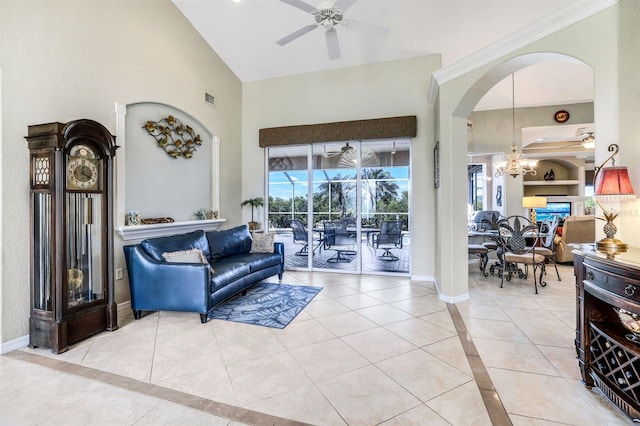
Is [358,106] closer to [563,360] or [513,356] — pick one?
[513,356]

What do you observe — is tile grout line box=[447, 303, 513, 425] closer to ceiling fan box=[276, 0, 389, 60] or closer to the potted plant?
ceiling fan box=[276, 0, 389, 60]

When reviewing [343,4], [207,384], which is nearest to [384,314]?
[207,384]

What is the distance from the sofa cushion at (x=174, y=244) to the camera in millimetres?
3426

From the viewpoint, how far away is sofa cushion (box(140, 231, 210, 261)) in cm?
343

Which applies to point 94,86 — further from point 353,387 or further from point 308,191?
point 353,387

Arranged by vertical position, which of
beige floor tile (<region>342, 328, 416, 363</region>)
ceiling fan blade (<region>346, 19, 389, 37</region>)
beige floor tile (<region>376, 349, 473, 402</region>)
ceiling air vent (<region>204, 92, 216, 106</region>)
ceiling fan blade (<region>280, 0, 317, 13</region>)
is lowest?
beige floor tile (<region>376, 349, 473, 402</region>)

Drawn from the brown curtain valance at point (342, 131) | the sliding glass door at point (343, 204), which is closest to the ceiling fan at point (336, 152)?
the sliding glass door at point (343, 204)

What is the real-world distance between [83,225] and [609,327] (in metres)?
4.33

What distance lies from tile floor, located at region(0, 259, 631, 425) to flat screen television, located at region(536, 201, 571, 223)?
19.8 feet

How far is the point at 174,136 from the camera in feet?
14.5

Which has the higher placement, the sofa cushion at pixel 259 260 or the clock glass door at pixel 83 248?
the clock glass door at pixel 83 248

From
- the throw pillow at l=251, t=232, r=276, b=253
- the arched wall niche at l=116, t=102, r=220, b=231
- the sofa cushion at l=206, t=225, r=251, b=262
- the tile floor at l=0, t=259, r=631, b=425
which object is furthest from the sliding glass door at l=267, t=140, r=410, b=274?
the tile floor at l=0, t=259, r=631, b=425

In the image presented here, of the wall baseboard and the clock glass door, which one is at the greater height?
the clock glass door

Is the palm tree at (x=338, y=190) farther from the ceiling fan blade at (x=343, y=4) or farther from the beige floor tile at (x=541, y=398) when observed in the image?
the beige floor tile at (x=541, y=398)
